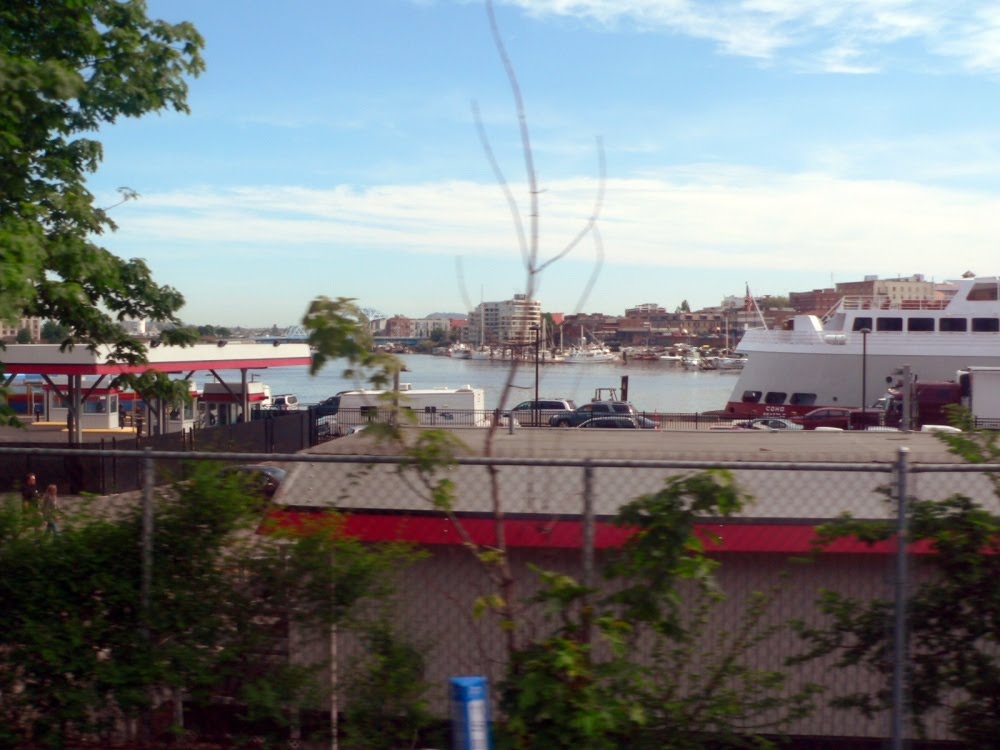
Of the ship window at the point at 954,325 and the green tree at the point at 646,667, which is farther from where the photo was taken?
the ship window at the point at 954,325

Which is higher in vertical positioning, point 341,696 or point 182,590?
point 182,590

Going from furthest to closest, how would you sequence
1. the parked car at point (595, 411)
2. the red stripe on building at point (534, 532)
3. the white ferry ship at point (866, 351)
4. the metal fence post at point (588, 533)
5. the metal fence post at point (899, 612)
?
the white ferry ship at point (866, 351) → the parked car at point (595, 411) → the red stripe on building at point (534, 532) → the metal fence post at point (588, 533) → the metal fence post at point (899, 612)

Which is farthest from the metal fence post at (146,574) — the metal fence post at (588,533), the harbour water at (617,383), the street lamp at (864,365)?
the street lamp at (864,365)

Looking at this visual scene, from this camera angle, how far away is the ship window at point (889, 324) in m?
51.8

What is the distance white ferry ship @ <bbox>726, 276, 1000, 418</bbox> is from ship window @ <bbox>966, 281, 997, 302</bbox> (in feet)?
0.15

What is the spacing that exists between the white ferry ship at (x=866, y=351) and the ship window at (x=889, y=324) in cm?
5

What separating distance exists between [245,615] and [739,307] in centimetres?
12291

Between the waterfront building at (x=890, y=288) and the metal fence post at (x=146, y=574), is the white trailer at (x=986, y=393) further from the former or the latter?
Answer: the waterfront building at (x=890, y=288)

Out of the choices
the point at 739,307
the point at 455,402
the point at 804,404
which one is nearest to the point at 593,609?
the point at 455,402

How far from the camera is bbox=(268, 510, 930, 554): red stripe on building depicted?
5.35 meters

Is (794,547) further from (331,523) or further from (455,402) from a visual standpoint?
(455,402)

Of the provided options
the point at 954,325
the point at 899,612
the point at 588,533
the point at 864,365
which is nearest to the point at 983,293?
the point at 954,325

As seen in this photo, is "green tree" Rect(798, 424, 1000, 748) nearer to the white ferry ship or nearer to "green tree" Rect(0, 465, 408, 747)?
"green tree" Rect(0, 465, 408, 747)

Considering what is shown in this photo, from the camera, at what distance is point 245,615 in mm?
5172
